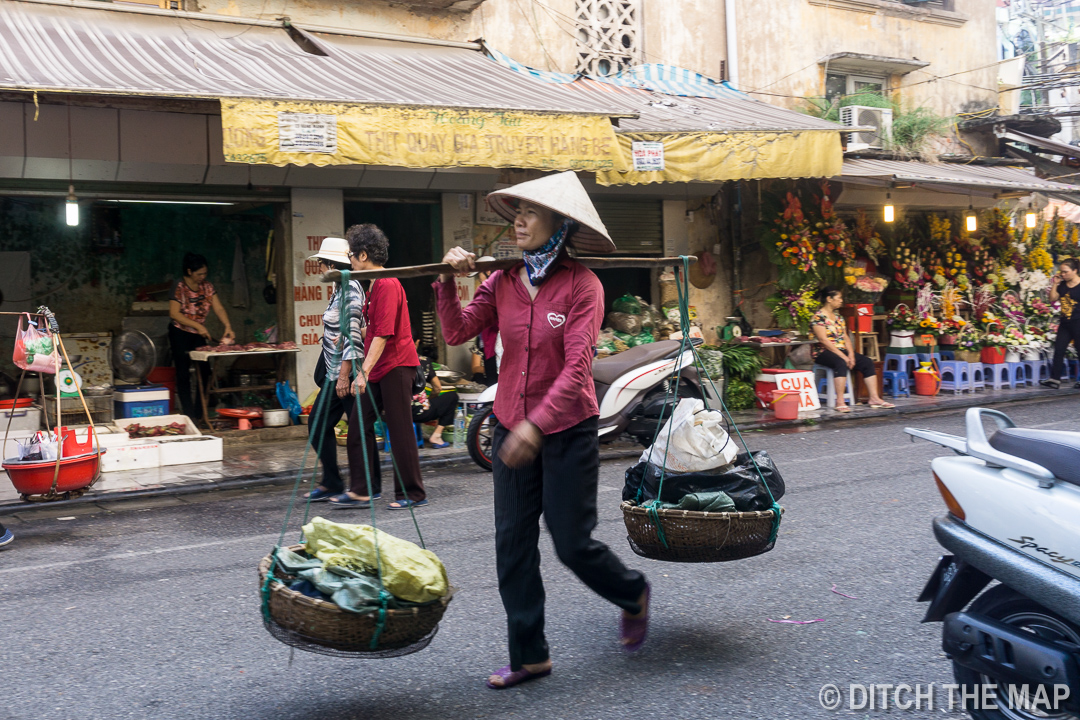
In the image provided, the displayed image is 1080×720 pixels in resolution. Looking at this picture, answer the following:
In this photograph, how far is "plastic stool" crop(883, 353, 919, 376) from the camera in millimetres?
13594

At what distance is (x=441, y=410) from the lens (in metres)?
9.28

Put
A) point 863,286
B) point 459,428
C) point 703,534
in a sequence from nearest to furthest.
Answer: point 703,534
point 459,428
point 863,286

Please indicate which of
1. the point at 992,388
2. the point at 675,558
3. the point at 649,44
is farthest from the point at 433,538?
the point at 992,388

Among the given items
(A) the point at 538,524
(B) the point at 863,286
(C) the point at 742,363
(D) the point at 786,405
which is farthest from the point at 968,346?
(A) the point at 538,524

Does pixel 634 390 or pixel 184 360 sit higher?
pixel 184 360

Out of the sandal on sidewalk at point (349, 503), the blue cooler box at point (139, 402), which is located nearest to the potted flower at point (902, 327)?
the sandal on sidewalk at point (349, 503)

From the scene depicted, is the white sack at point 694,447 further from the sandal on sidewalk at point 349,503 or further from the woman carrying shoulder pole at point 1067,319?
the woman carrying shoulder pole at point 1067,319

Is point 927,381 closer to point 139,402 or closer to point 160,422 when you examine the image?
point 160,422

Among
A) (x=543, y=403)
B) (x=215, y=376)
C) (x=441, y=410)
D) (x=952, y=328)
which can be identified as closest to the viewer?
(x=543, y=403)

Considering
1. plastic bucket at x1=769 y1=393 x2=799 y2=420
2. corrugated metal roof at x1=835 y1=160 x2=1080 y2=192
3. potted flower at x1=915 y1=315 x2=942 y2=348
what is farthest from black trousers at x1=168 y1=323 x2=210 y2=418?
potted flower at x1=915 y1=315 x2=942 y2=348

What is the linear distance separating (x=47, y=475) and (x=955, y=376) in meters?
12.1

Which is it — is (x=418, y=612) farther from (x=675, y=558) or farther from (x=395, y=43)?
(x=395, y=43)

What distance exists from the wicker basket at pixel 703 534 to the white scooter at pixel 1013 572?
2.49 ft

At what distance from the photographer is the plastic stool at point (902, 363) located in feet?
44.6
